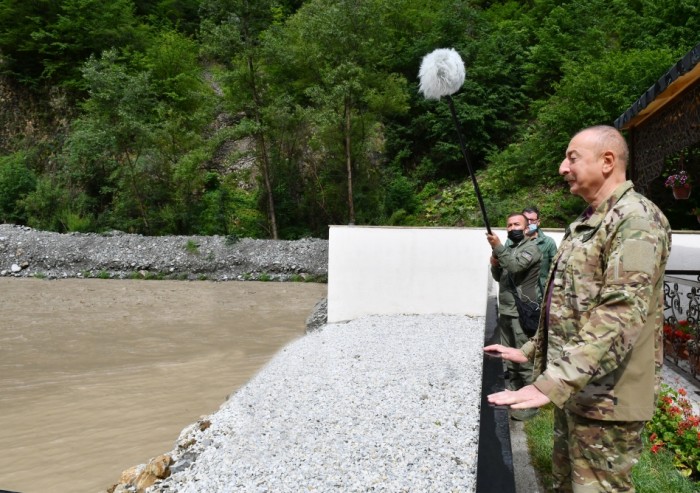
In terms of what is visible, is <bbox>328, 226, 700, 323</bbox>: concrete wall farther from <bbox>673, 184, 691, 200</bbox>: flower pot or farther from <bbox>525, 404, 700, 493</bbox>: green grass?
<bbox>525, 404, 700, 493</bbox>: green grass

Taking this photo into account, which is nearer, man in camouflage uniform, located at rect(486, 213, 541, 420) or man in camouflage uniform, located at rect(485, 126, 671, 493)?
man in camouflage uniform, located at rect(485, 126, 671, 493)

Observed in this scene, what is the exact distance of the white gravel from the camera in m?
3.55

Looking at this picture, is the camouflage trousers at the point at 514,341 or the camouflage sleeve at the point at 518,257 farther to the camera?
the camouflage trousers at the point at 514,341

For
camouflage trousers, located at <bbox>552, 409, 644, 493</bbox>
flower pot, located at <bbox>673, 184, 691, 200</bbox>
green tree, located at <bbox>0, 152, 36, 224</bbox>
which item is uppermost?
green tree, located at <bbox>0, 152, 36, 224</bbox>

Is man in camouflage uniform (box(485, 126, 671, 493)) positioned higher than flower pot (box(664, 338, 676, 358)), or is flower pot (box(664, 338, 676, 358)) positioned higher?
man in camouflage uniform (box(485, 126, 671, 493))

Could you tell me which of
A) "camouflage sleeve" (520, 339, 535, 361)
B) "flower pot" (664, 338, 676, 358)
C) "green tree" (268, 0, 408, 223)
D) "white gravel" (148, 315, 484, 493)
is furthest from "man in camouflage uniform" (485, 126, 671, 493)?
"green tree" (268, 0, 408, 223)

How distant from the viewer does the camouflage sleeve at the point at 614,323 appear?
1.41 metres

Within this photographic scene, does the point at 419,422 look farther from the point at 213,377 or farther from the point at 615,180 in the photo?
the point at 213,377

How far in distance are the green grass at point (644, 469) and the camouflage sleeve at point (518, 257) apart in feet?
3.77

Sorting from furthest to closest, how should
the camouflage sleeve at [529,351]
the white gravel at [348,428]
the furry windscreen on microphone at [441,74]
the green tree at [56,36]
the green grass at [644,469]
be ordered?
the green tree at [56,36], the white gravel at [348,428], the furry windscreen on microphone at [441,74], the green grass at [644,469], the camouflage sleeve at [529,351]

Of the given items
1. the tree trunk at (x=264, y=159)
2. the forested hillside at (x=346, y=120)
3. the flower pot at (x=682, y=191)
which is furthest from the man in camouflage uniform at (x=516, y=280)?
the tree trunk at (x=264, y=159)

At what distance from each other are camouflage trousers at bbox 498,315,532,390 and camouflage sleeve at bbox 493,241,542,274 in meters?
0.58

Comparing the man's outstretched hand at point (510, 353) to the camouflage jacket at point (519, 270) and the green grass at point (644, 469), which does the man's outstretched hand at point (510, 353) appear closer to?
the green grass at point (644, 469)

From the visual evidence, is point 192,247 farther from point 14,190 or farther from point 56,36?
point 56,36
